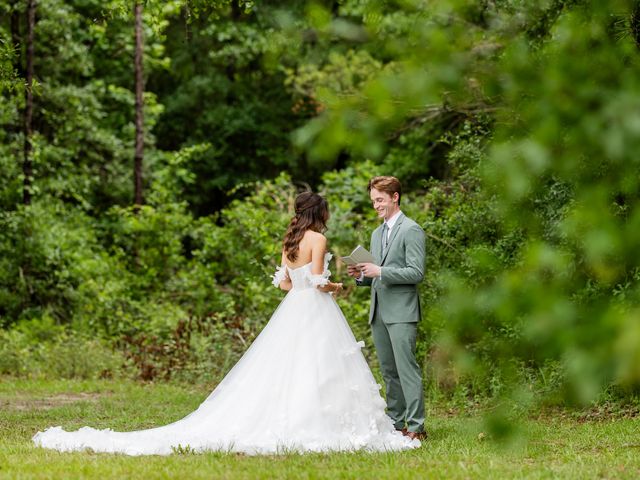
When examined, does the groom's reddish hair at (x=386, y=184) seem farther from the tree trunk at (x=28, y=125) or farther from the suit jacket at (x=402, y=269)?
the tree trunk at (x=28, y=125)

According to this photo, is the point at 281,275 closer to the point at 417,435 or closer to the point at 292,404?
the point at 292,404

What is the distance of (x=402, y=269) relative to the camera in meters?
6.53

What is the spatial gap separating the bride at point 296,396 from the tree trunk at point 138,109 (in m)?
12.0

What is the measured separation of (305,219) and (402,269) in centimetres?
84

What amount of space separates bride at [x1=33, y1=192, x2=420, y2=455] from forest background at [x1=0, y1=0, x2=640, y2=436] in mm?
1013

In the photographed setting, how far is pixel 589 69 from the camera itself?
4.33 ft

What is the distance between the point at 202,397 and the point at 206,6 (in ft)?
14.8

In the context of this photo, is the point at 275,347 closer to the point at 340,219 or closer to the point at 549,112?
the point at 549,112

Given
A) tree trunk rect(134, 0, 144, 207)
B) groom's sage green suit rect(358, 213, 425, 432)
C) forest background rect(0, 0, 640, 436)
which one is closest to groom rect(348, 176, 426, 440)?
groom's sage green suit rect(358, 213, 425, 432)

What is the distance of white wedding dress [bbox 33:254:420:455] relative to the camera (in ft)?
20.5

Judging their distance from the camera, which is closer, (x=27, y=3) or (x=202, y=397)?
(x=202, y=397)

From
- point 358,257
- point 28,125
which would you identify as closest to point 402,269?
point 358,257

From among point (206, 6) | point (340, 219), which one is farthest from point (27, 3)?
point (206, 6)

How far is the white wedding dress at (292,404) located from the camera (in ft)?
20.5
